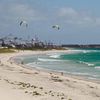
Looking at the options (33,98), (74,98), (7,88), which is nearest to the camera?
(33,98)

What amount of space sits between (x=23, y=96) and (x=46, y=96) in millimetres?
1283

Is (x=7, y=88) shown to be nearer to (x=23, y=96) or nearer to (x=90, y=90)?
(x=23, y=96)

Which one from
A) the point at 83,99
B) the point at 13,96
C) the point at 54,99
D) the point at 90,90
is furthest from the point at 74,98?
the point at 90,90

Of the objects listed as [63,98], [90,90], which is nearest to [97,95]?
[90,90]

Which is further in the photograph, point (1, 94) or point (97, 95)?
point (97, 95)

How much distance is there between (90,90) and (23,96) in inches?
305

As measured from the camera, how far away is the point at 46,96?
18688 millimetres

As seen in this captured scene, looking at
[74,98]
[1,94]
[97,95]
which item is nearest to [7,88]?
[1,94]

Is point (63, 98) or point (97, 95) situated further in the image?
point (97, 95)

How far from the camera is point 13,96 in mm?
17859

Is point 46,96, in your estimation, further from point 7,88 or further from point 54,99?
point 7,88

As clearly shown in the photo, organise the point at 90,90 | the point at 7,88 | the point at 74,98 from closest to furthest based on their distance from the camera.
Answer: the point at 74,98
the point at 7,88
the point at 90,90

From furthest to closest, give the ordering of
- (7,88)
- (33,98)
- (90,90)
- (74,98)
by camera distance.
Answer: (90,90) < (7,88) < (74,98) < (33,98)

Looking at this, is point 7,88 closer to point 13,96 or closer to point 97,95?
point 13,96
